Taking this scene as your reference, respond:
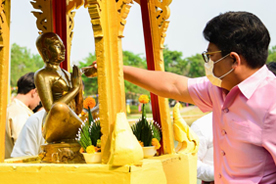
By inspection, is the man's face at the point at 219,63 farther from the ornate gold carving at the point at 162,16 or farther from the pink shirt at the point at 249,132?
the ornate gold carving at the point at 162,16

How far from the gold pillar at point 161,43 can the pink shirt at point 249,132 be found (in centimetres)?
87

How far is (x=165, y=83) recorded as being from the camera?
86.6 inches

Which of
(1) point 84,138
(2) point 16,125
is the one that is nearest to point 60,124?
(1) point 84,138

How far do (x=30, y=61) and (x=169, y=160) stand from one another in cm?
3446

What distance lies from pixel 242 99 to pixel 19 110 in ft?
10.4

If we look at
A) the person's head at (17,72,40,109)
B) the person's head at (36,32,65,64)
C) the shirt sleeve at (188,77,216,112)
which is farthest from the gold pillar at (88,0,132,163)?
the person's head at (17,72,40,109)

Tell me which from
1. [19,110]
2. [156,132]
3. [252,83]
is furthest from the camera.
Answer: [19,110]

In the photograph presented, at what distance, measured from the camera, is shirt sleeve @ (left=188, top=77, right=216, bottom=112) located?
6.95 feet

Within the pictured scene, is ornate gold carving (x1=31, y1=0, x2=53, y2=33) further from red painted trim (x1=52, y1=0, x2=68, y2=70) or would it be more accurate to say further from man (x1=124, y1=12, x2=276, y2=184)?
man (x1=124, y1=12, x2=276, y2=184)

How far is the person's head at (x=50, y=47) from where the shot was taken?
2781 millimetres

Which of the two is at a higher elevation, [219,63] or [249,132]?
[219,63]

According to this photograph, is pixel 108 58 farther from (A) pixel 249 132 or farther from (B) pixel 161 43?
(A) pixel 249 132

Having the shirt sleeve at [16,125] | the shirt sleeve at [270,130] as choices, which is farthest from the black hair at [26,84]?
the shirt sleeve at [270,130]

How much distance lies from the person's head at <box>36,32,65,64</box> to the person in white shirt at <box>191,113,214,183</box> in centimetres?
157
